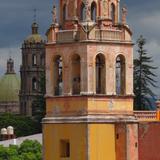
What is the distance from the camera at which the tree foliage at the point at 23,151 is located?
64188 millimetres

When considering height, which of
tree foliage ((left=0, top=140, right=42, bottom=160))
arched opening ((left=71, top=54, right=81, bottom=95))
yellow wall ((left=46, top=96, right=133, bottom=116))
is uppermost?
arched opening ((left=71, top=54, right=81, bottom=95))

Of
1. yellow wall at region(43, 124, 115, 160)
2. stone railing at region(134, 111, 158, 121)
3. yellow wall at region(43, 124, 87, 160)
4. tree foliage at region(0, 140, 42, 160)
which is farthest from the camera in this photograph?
tree foliage at region(0, 140, 42, 160)

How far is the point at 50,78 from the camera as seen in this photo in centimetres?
3538

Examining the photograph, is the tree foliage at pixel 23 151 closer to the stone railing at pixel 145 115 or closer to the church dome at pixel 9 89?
the stone railing at pixel 145 115

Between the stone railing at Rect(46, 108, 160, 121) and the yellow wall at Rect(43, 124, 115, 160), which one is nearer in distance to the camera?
the yellow wall at Rect(43, 124, 115, 160)

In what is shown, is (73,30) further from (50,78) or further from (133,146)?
(133,146)

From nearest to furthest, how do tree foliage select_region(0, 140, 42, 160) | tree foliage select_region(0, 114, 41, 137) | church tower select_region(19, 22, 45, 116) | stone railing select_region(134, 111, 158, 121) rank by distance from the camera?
stone railing select_region(134, 111, 158, 121), tree foliage select_region(0, 140, 42, 160), tree foliage select_region(0, 114, 41, 137), church tower select_region(19, 22, 45, 116)

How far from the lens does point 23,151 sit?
65.7 m

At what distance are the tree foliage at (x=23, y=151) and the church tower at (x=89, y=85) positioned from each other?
94.4 feet

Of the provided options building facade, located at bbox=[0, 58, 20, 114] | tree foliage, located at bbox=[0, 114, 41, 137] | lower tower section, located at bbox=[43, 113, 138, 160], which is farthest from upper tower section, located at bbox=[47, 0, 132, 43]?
building facade, located at bbox=[0, 58, 20, 114]

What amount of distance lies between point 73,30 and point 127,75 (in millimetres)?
2373

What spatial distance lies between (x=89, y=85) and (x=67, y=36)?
184cm

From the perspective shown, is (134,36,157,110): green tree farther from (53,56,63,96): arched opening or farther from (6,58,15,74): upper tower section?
(6,58,15,74): upper tower section

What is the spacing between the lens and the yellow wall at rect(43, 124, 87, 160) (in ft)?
111
